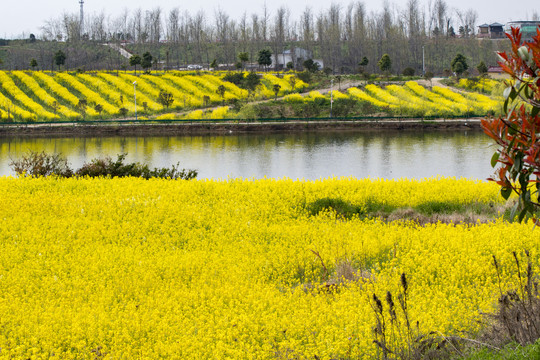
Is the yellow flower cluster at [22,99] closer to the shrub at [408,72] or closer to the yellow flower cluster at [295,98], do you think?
the yellow flower cluster at [295,98]

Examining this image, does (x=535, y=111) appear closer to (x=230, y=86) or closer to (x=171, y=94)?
(x=171, y=94)

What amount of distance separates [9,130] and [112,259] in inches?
1580

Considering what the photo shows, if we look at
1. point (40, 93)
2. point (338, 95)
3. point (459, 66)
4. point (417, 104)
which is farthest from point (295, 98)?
point (40, 93)

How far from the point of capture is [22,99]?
175ft

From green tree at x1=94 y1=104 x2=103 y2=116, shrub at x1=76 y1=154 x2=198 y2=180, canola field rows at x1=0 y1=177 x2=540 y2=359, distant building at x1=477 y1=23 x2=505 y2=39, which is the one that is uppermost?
distant building at x1=477 y1=23 x2=505 y2=39

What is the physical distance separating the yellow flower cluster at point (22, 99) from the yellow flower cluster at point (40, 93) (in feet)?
3.06

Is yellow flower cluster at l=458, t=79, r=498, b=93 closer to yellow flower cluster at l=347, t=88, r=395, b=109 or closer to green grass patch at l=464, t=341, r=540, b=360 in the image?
yellow flower cluster at l=347, t=88, r=395, b=109

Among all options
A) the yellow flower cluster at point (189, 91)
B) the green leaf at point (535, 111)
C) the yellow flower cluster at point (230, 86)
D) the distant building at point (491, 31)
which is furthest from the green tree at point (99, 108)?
the distant building at point (491, 31)

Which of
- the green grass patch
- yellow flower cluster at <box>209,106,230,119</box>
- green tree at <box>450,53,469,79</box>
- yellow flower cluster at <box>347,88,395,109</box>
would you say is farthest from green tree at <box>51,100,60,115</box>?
the green grass patch

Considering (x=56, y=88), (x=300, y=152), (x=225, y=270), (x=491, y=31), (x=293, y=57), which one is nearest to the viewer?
(x=225, y=270)

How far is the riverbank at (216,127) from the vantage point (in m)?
45.1

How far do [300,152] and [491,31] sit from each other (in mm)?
76528

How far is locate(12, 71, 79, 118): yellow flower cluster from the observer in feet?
167

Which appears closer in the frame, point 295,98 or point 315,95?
point 295,98
